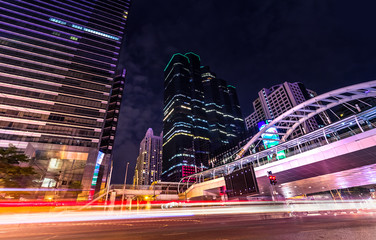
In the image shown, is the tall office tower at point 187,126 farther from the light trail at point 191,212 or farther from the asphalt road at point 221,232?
the asphalt road at point 221,232

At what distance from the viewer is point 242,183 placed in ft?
86.4

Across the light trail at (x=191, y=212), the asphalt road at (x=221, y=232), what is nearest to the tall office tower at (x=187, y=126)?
the light trail at (x=191, y=212)

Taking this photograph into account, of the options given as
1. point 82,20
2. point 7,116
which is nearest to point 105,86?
point 7,116

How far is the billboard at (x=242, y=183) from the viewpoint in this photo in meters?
24.7

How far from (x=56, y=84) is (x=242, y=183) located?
6722cm

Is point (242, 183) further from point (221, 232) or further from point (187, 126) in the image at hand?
point (187, 126)

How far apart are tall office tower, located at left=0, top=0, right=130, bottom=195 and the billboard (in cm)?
4017

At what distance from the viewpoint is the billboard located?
24.7 m

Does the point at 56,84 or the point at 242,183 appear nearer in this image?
the point at 242,183

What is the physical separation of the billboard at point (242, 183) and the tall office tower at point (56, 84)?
132 feet

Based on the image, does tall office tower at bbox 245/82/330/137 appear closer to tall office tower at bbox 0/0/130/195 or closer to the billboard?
the billboard

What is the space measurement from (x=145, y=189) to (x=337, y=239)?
52.1 m

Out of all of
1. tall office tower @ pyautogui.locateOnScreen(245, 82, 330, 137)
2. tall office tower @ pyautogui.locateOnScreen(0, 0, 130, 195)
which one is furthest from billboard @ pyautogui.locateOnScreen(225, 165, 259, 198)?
tall office tower @ pyautogui.locateOnScreen(245, 82, 330, 137)

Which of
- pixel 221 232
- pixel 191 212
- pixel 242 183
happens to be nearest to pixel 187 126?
pixel 242 183
